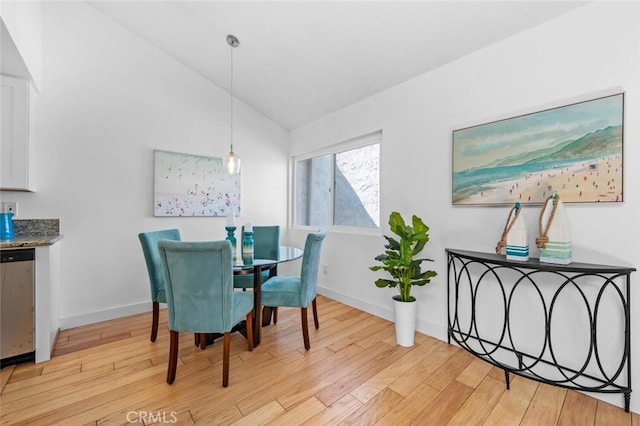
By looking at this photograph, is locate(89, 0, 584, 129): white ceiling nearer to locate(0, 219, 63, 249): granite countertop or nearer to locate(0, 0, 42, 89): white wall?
locate(0, 0, 42, 89): white wall

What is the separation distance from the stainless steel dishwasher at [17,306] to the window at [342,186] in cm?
289

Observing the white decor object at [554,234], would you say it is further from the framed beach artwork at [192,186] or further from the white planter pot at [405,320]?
the framed beach artwork at [192,186]

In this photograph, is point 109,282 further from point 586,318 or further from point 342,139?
point 586,318

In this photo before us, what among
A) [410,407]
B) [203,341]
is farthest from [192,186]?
[410,407]

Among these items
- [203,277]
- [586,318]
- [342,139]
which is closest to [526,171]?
[586,318]

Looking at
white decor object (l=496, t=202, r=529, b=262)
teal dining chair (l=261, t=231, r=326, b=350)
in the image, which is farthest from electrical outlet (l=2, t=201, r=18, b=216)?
white decor object (l=496, t=202, r=529, b=262)

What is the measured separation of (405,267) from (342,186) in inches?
63.7

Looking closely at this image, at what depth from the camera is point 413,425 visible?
4.90 feet

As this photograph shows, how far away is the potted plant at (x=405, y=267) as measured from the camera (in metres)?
2.28

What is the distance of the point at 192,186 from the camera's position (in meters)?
→ 3.38

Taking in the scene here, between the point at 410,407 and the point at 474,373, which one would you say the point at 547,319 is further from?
the point at 410,407

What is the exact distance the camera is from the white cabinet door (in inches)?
87.2

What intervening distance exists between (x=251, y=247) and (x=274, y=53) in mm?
1994

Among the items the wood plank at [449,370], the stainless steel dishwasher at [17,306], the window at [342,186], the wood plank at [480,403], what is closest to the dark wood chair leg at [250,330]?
the wood plank at [449,370]
